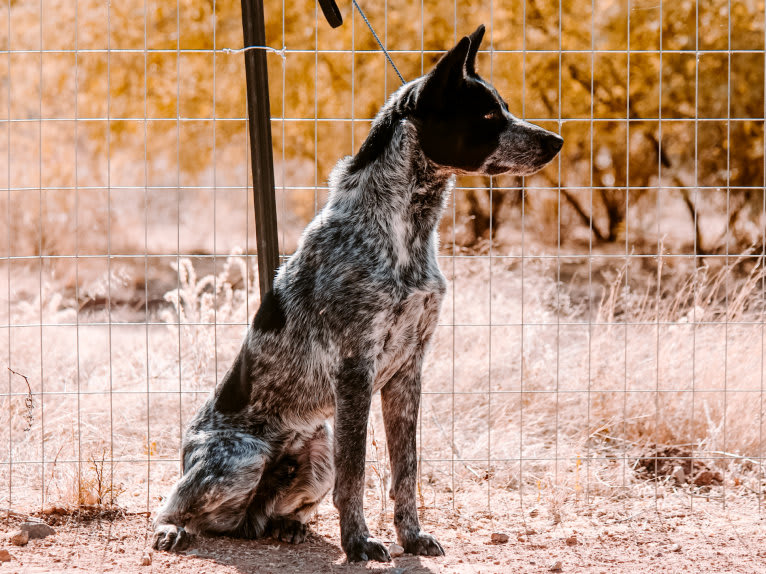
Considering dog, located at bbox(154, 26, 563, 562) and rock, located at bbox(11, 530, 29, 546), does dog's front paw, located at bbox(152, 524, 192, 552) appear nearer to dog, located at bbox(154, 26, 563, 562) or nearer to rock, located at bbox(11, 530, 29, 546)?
dog, located at bbox(154, 26, 563, 562)

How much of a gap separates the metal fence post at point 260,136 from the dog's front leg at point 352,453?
82 cm

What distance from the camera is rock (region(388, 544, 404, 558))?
3.11m

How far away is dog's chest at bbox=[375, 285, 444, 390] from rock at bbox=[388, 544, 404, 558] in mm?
584

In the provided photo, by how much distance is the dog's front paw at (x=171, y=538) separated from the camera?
122 inches

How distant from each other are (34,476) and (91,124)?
6344 millimetres

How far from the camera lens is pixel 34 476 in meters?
4.23

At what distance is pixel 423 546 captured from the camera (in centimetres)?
317

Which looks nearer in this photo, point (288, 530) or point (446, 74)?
point (446, 74)

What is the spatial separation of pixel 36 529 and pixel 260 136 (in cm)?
182

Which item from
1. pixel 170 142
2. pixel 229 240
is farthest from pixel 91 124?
pixel 229 240

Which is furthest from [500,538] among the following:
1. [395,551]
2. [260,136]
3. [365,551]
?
[260,136]

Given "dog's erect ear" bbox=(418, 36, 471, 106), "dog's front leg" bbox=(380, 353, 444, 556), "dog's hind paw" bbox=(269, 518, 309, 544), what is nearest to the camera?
"dog's erect ear" bbox=(418, 36, 471, 106)

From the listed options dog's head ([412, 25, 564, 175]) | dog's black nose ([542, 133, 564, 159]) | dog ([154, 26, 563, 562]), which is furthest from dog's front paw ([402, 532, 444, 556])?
dog's black nose ([542, 133, 564, 159])

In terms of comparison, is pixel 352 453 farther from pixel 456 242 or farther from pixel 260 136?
pixel 456 242
